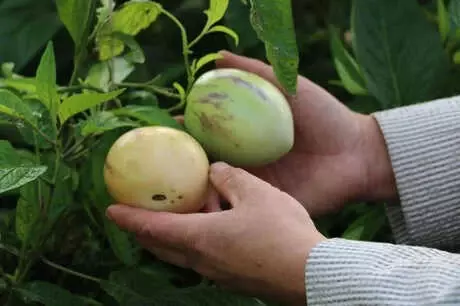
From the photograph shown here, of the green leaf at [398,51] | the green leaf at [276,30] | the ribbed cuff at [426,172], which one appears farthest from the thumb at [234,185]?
the green leaf at [398,51]

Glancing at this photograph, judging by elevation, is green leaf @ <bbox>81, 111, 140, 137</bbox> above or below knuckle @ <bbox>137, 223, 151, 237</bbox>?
above

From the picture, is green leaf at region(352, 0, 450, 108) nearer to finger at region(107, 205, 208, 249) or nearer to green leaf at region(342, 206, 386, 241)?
green leaf at region(342, 206, 386, 241)

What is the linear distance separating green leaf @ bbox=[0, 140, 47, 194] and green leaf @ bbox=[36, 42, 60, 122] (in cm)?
5

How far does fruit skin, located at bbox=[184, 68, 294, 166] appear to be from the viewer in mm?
788

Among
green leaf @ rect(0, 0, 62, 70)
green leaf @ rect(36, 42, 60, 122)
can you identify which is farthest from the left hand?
green leaf @ rect(0, 0, 62, 70)

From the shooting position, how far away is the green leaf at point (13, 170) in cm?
67

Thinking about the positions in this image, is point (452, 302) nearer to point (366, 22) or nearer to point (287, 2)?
point (287, 2)

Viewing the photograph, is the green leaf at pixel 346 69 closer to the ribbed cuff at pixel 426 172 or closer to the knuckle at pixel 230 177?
the ribbed cuff at pixel 426 172

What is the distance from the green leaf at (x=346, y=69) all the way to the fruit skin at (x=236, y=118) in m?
0.25

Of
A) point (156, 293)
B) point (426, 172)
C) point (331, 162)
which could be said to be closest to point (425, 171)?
point (426, 172)

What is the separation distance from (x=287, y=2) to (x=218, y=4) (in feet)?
0.36

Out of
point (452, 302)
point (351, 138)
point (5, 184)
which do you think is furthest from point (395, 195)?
point (5, 184)

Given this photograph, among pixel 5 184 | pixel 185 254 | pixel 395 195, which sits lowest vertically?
pixel 395 195

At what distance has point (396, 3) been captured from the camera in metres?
1.10
